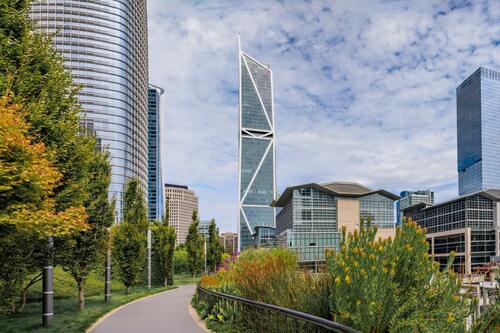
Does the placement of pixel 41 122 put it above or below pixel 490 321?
above

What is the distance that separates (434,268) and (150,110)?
18750cm

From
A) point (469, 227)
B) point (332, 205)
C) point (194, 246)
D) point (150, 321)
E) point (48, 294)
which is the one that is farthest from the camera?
point (332, 205)

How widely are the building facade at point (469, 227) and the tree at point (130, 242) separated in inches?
1640

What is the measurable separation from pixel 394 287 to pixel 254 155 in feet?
513

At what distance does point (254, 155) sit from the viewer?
528 ft

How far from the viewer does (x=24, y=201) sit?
735 cm

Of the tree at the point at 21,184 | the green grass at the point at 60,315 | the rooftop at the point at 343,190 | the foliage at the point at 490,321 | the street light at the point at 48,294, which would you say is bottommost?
the green grass at the point at 60,315

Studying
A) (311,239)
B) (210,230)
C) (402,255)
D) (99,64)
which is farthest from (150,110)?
(402,255)

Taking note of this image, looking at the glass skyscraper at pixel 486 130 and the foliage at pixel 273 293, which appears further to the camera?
the glass skyscraper at pixel 486 130

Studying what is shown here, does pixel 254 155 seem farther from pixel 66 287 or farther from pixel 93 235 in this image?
pixel 93 235

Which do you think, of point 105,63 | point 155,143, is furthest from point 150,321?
point 155,143

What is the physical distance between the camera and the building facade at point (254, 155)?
158m

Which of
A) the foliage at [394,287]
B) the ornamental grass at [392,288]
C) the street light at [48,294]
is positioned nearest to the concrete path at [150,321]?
the street light at [48,294]

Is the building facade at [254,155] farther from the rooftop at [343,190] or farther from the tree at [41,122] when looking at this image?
the tree at [41,122]
